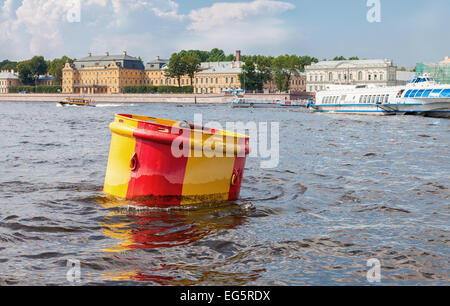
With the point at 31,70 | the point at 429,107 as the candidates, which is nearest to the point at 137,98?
the point at 31,70

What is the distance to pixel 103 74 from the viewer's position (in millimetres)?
145500

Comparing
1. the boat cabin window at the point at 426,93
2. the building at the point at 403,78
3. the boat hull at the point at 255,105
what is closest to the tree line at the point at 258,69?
the building at the point at 403,78

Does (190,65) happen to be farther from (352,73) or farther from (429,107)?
(429,107)

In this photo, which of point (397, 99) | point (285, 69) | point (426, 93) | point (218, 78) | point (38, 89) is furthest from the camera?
point (38, 89)

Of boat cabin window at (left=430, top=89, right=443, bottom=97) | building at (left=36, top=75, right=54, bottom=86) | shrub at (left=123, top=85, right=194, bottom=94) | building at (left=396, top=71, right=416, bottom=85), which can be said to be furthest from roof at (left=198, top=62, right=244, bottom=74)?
boat cabin window at (left=430, top=89, right=443, bottom=97)

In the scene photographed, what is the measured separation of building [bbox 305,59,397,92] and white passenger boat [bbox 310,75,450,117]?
61783 mm

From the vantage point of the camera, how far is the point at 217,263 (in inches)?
203

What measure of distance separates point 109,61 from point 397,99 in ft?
375

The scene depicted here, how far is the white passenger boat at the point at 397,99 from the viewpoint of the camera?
42562 millimetres

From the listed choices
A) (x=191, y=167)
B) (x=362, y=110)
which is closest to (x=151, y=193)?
(x=191, y=167)

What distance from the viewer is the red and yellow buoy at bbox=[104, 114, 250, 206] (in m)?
6.73

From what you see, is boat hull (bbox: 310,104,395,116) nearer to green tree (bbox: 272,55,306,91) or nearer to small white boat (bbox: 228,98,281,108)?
small white boat (bbox: 228,98,281,108)

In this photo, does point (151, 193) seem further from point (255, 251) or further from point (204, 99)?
point (204, 99)
